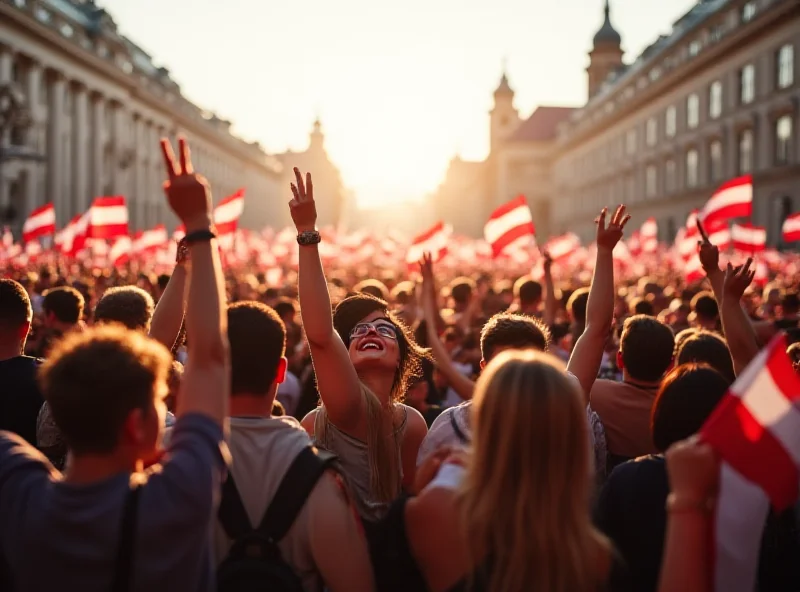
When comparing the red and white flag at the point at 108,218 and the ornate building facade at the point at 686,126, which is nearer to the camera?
the red and white flag at the point at 108,218

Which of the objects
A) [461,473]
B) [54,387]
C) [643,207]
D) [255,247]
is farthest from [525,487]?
[643,207]

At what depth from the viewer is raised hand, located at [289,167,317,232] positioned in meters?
4.05

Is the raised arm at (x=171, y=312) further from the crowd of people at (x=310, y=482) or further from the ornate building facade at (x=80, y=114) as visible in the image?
the ornate building facade at (x=80, y=114)

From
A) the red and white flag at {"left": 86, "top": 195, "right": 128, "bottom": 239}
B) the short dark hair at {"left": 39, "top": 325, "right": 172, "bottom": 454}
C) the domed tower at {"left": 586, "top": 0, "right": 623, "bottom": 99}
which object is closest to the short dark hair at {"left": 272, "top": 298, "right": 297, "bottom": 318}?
the short dark hair at {"left": 39, "top": 325, "right": 172, "bottom": 454}

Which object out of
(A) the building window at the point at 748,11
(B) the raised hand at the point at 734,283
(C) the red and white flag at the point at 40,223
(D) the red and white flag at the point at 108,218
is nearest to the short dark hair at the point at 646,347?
(B) the raised hand at the point at 734,283

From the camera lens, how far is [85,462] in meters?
2.65

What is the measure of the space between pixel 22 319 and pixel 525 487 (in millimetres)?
3381

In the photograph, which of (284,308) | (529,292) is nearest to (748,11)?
(529,292)

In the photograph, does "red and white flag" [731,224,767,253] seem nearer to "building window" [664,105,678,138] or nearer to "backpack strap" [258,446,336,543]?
"backpack strap" [258,446,336,543]

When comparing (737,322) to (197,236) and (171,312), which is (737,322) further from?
(197,236)

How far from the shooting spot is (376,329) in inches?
185

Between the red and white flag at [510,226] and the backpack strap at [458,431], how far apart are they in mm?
10895

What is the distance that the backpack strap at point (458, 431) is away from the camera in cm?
405

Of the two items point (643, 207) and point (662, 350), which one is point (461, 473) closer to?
point (662, 350)
